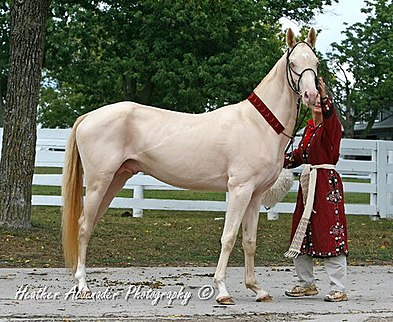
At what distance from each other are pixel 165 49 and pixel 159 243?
15500 millimetres

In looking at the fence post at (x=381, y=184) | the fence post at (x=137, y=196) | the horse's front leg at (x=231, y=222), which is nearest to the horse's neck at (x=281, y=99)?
the horse's front leg at (x=231, y=222)

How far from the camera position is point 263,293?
691cm

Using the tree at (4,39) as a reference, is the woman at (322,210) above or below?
below

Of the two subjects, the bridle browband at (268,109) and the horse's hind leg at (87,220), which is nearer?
the bridle browband at (268,109)

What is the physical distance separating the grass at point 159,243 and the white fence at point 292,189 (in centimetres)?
27

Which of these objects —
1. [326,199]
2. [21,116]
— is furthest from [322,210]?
[21,116]

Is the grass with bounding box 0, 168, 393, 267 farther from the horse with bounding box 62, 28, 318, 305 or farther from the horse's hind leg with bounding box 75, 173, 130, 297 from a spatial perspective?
the horse with bounding box 62, 28, 318, 305

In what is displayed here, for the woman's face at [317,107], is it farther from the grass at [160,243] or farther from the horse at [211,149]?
the grass at [160,243]

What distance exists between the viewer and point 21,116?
10680 millimetres

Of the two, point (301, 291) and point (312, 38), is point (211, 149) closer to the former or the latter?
point (312, 38)

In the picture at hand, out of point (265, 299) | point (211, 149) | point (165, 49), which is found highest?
point (165, 49)

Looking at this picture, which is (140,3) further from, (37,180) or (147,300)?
(147,300)

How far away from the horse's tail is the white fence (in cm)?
685

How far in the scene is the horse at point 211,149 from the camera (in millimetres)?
6730
